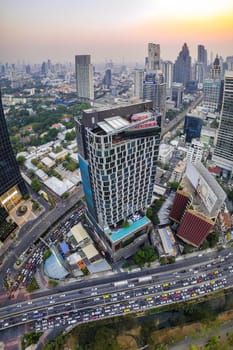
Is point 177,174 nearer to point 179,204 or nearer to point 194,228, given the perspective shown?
point 179,204

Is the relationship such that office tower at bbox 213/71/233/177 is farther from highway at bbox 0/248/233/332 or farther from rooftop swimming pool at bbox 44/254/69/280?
rooftop swimming pool at bbox 44/254/69/280

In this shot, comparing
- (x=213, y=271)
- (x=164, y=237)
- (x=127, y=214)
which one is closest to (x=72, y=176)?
(x=127, y=214)

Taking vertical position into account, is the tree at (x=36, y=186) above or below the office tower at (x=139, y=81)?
below

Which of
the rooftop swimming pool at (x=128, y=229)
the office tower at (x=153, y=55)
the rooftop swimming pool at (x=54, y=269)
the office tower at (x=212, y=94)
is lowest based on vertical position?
the rooftop swimming pool at (x=54, y=269)

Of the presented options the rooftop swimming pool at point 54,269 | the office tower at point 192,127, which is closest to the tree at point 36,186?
the rooftop swimming pool at point 54,269

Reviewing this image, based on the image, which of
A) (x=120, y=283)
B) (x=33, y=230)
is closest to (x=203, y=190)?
(x=120, y=283)

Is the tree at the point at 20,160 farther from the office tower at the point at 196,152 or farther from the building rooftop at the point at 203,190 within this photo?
the office tower at the point at 196,152

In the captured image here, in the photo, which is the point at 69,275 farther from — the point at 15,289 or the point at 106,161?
the point at 106,161
